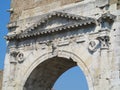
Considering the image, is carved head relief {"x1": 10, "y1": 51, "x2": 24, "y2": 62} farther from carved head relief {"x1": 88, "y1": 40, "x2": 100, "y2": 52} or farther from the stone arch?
carved head relief {"x1": 88, "y1": 40, "x2": 100, "y2": 52}

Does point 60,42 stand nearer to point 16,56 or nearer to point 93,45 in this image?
point 93,45

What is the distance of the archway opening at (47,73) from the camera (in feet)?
53.3

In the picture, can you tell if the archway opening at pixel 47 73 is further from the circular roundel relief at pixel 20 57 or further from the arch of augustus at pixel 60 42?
the circular roundel relief at pixel 20 57

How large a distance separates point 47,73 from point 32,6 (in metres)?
2.84

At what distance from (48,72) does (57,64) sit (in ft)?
2.02

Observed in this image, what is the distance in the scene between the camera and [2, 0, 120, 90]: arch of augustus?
14.3 m

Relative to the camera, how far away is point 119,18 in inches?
564

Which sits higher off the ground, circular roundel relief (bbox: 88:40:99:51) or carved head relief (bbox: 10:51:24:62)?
carved head relief (bbox: 10:51:24:62)

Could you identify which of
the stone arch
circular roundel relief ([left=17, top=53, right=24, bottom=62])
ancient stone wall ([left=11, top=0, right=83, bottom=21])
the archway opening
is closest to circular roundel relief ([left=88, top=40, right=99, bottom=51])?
the stone arch

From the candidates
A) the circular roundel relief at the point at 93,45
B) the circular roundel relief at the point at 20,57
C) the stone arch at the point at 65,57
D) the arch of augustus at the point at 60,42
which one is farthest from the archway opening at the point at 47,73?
the circular roundel relief at the point at 93,45

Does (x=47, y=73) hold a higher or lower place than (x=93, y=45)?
higher

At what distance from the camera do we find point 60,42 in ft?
51.3

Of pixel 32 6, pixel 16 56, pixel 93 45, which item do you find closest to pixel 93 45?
pixel 93 45

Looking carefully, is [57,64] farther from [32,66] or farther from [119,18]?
[119,18]
